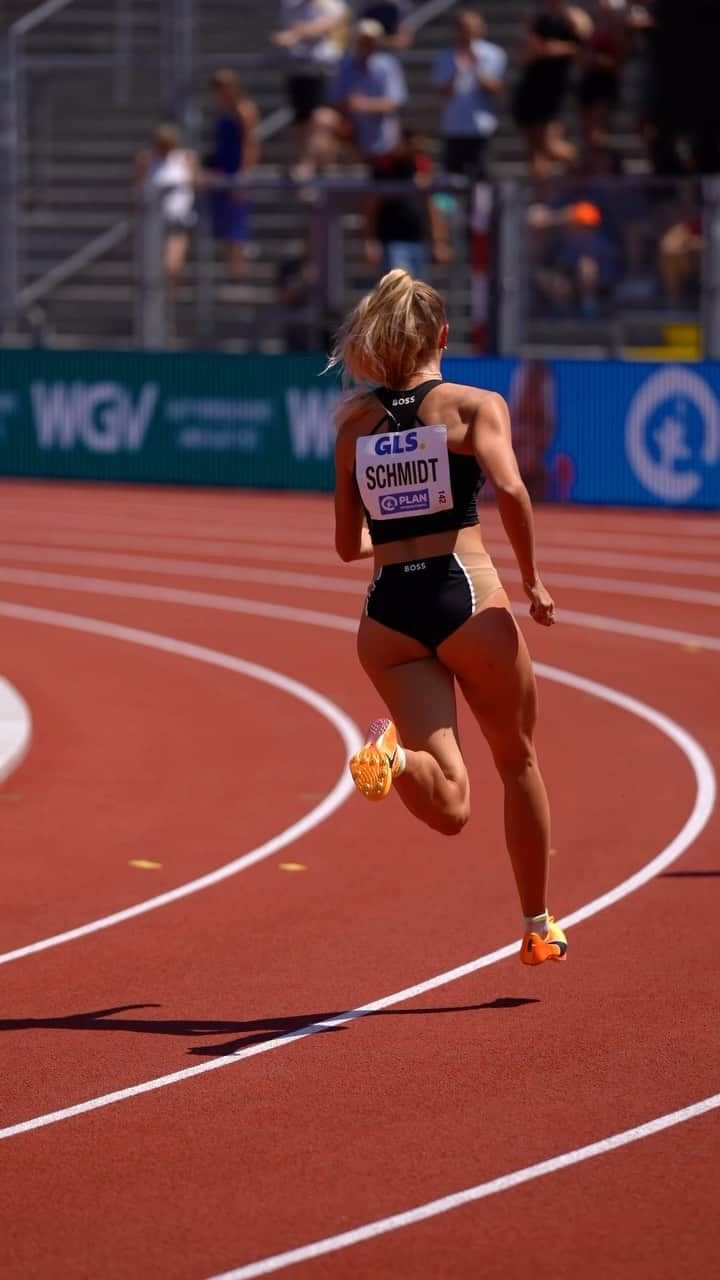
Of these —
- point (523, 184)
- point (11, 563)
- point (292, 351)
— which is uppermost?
point (523, 184)

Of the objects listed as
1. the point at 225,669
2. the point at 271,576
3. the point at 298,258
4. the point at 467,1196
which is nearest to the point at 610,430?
the point at 298,258

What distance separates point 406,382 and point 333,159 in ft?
66.5

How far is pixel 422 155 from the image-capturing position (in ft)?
77.8

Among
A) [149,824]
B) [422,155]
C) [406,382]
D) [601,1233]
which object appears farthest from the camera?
[422,155]

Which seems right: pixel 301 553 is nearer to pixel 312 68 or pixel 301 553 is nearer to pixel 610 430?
pixel 610 430

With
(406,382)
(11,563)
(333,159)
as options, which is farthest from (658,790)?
(333,159)

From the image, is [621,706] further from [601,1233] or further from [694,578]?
[601,1233]

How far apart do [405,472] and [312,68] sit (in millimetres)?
21803

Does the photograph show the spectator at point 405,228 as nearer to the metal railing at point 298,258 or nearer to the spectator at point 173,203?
the metal railing at point 298,258

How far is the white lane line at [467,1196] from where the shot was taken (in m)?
4.57

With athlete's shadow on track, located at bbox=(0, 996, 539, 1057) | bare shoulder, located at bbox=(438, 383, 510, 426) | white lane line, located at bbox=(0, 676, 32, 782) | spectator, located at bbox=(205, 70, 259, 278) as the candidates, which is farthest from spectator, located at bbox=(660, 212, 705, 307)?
athlete's shadow on track, located at bbox=(0, 996, 539, 1057)

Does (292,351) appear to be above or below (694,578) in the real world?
above

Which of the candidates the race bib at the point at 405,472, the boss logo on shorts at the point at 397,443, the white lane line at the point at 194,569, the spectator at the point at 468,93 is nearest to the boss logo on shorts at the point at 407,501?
the race bib at the point at 405,472

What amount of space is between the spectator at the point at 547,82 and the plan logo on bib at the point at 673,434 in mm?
3663
